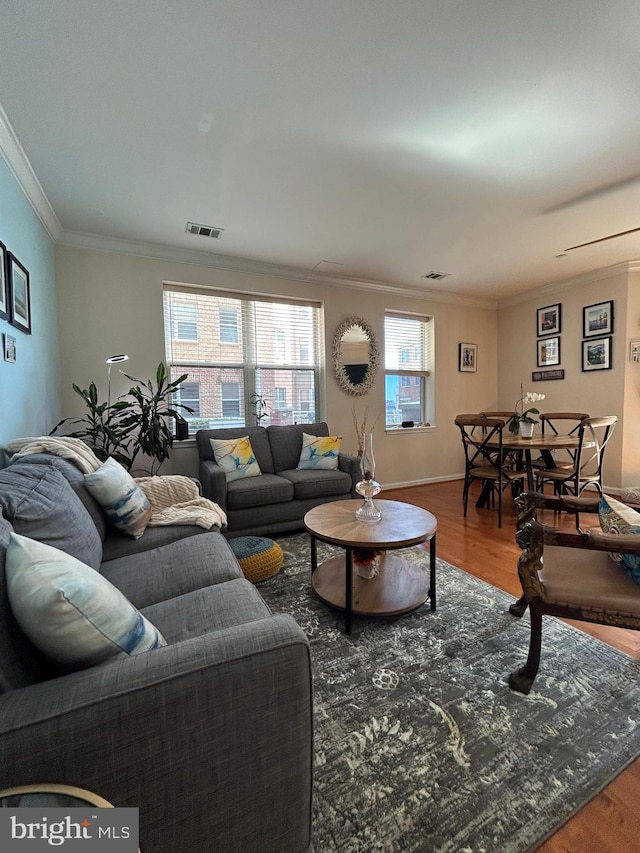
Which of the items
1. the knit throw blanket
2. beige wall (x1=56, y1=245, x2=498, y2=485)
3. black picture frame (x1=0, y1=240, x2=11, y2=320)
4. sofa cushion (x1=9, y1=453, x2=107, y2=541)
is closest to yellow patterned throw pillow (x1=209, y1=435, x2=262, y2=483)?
beige wall (x1=56, y1=245, x2=498, y2=485)

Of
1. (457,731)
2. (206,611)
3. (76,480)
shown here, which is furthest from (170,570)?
(457,731)

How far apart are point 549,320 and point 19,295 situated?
18.3 ft

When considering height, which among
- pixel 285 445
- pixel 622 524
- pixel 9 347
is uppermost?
pixel 9 347

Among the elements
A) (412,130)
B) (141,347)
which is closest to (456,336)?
(412,130)

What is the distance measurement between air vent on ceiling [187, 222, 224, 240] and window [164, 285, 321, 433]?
24.9 inches

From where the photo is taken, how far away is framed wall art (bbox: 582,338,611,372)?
4.30 meters

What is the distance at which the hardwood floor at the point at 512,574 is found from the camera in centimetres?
98

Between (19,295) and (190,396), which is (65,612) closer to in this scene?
(19,295)

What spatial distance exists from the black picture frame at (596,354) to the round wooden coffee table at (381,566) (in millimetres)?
3687

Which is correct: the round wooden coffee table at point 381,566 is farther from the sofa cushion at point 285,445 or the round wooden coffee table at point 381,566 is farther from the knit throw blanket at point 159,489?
the sofa cushion at point 285,445

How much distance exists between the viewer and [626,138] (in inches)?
81.3

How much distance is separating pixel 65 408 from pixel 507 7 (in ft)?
12.2

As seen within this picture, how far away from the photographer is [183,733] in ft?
2.34

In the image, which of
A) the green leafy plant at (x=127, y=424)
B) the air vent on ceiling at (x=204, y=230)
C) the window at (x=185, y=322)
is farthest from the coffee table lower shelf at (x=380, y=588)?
the air vent on ceiling at (x=204, y=230)
